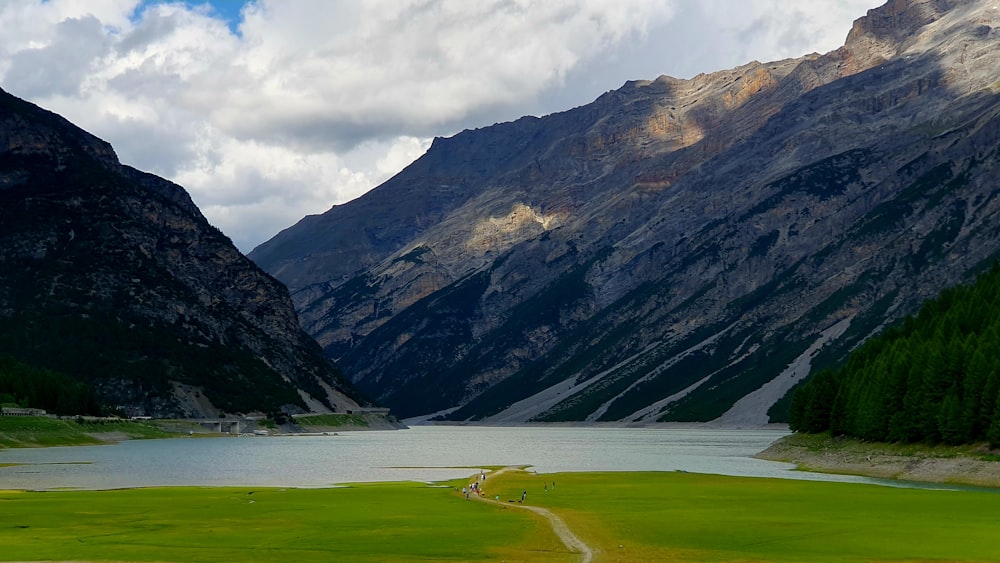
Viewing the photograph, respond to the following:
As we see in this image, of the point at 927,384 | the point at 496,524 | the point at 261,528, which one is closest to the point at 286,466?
the point at 927,384

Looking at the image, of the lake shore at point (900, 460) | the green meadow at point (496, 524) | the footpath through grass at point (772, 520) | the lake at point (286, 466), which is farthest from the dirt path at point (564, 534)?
the lake shore at point (900, 460)

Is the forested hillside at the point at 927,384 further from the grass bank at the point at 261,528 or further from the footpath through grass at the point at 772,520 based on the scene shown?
the grass bank at the point at 261,528

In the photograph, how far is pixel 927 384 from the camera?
13312cm

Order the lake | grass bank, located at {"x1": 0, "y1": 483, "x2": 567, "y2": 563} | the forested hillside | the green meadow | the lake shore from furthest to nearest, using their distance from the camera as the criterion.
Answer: the forested hillside, the lake, the lake shore, the green meadow, grass bank, located at {"x1": 0, "y1": 483, "x2": 567, "y2": 563}

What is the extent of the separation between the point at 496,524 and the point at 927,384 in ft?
256

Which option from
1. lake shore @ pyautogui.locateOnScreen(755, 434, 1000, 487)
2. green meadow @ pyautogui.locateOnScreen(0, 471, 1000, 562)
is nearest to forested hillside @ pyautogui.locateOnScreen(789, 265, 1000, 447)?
lake shore @ pyautogui.locateOnScreen(755, 434, 1000, 487)

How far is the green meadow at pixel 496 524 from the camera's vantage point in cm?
5894

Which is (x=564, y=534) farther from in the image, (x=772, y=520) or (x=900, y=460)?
(x=900, y=460)

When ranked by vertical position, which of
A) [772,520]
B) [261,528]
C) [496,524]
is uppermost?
[261,528]

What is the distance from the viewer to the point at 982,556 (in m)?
56.7

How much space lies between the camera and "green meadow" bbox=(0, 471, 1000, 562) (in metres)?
58.9

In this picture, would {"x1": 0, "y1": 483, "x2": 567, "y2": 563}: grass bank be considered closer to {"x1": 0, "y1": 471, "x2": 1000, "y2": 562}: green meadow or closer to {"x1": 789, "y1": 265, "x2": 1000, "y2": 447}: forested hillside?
{"x1": 0, "y1": 471, "x2": 1000, "y2": 562}: green meadow

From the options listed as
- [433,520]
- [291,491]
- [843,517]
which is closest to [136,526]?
[433,520]

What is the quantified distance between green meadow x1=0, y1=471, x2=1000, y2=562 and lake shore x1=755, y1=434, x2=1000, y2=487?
49.6ft
